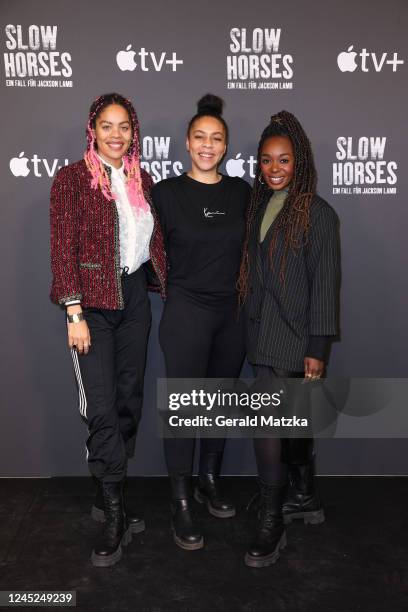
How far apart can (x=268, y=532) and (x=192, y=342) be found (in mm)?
746

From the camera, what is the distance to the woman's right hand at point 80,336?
2.08 meters

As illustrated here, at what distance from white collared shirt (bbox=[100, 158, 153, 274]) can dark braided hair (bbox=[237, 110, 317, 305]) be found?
381 millimetres

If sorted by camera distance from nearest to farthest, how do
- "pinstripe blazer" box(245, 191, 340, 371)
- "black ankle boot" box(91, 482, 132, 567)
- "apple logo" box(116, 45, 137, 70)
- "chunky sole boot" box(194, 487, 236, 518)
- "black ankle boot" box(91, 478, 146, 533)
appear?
1. "pinstripe blazer" box(245, 191, 340, 371)
2. "black ankle boot" box(91, 482, 132, 567)
3. "black ankle boot" box(91, 478, 146, 533)
4. "chunky sole boot" box(194, 487, 236, 518)
5. "apple logo" box(116, 45, 137, 70)

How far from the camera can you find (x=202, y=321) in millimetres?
2232

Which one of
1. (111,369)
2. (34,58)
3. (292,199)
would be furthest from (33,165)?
(292,199)

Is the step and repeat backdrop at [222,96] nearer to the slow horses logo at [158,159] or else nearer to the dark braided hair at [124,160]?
the slow horses logo at [158,159]

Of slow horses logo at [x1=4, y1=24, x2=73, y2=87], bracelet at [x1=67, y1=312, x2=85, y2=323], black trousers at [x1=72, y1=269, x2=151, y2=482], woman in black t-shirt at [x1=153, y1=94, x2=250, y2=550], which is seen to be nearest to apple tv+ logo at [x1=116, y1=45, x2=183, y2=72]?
slow horses logo at [x1=4, y1=24, x2=73, y2=87]

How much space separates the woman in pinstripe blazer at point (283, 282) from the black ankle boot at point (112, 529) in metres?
0.48

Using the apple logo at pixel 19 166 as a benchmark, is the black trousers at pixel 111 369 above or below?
below

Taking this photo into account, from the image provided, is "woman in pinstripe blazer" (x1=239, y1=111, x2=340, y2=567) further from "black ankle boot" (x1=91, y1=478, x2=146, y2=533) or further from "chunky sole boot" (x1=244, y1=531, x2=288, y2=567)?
"black ankle boot" (x1=91, y1=478, x2=146, y2=533)

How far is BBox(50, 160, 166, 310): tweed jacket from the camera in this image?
2059 mm

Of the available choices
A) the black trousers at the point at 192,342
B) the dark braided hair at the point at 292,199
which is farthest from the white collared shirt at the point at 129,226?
the dark braided hair at the point at 292,199

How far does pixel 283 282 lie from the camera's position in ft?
6.78
